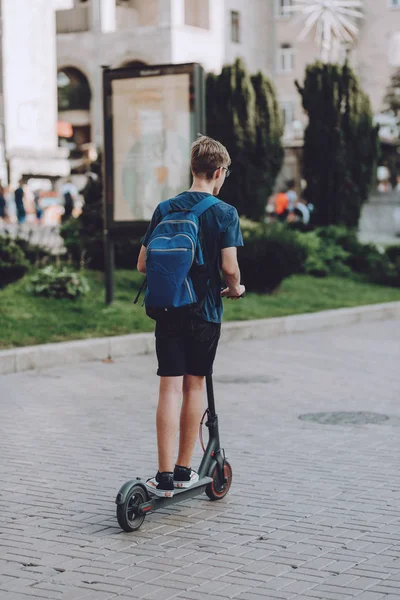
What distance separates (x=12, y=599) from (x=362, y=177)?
20.6 metres

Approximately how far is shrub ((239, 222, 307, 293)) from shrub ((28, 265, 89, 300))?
3216mm

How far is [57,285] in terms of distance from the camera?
14336 mm

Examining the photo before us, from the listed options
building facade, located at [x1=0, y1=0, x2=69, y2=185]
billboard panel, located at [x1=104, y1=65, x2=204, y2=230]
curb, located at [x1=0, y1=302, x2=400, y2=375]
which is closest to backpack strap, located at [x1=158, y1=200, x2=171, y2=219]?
curb, located at [x1=0, y1=302, x2=400, y2=375]

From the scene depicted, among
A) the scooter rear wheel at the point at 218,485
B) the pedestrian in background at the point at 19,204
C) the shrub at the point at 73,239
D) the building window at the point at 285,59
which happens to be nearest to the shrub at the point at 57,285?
the shrub at the point at 73,239

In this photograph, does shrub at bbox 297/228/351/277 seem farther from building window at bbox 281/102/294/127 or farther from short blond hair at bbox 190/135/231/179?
building window at bbox 281/102/294/127

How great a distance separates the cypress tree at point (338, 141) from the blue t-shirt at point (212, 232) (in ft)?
61.1

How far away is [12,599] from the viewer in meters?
4.25

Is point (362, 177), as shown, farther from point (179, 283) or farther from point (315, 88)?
point (179, 283)

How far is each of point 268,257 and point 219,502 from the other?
11.2m

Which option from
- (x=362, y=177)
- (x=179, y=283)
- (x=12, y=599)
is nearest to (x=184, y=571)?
(x=12, y=599)

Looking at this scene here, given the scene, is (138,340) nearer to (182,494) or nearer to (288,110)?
(182,494)

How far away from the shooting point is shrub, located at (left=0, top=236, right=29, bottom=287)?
557 inches

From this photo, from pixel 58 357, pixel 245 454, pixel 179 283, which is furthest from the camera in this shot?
pixel 58 357

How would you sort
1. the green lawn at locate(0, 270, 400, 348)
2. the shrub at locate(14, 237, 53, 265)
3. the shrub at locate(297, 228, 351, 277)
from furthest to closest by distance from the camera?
the shrub at locate(297, 228, 351, 277) → the shrub at locate(14, 237, 53, 265) → the green lawn at locate(0, 270, 400, 348)
